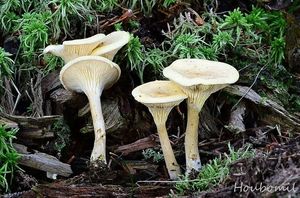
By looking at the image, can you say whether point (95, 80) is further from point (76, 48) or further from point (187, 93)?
point (187, 93)

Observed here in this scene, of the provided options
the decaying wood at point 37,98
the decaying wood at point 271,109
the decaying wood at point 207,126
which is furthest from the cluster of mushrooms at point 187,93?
the decaying wood at point 37,98

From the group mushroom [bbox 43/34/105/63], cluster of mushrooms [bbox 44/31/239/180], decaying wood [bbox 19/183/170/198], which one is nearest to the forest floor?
decaying wood [bbox 19/183/170/198]

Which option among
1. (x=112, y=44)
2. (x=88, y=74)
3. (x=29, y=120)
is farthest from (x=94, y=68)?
(x=29, y=120)

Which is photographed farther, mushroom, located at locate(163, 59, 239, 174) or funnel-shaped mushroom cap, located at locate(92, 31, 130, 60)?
funnel-shaped mushroom cap, located at locate(92, 31, 130, 60)

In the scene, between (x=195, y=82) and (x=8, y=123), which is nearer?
(x=195, y=82)

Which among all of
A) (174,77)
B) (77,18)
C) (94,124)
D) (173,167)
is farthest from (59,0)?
(173,167)

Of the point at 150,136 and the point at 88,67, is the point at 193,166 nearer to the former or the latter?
the point at 150,136

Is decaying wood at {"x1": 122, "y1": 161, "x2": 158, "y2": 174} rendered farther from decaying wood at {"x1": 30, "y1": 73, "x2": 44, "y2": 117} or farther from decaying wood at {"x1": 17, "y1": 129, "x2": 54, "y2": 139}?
decaying wood at {"x1": 30, "y1": 73, "x2": 44, "y2": 117}

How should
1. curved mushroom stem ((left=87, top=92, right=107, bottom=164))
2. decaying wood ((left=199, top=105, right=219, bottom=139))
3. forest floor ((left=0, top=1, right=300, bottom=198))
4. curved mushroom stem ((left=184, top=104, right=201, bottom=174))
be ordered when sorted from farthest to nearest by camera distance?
1. decaying wood ((left=199, top=105, right=219, bottom=139))
2. curved mushroom stem ((left=87, top=92, right=107, bottom=164))
3. curved mushroom stem ((left=184, top=104, right=201, bottom=174))
4. forest floor ((left=0, top=1, right=300, bottom=198))
